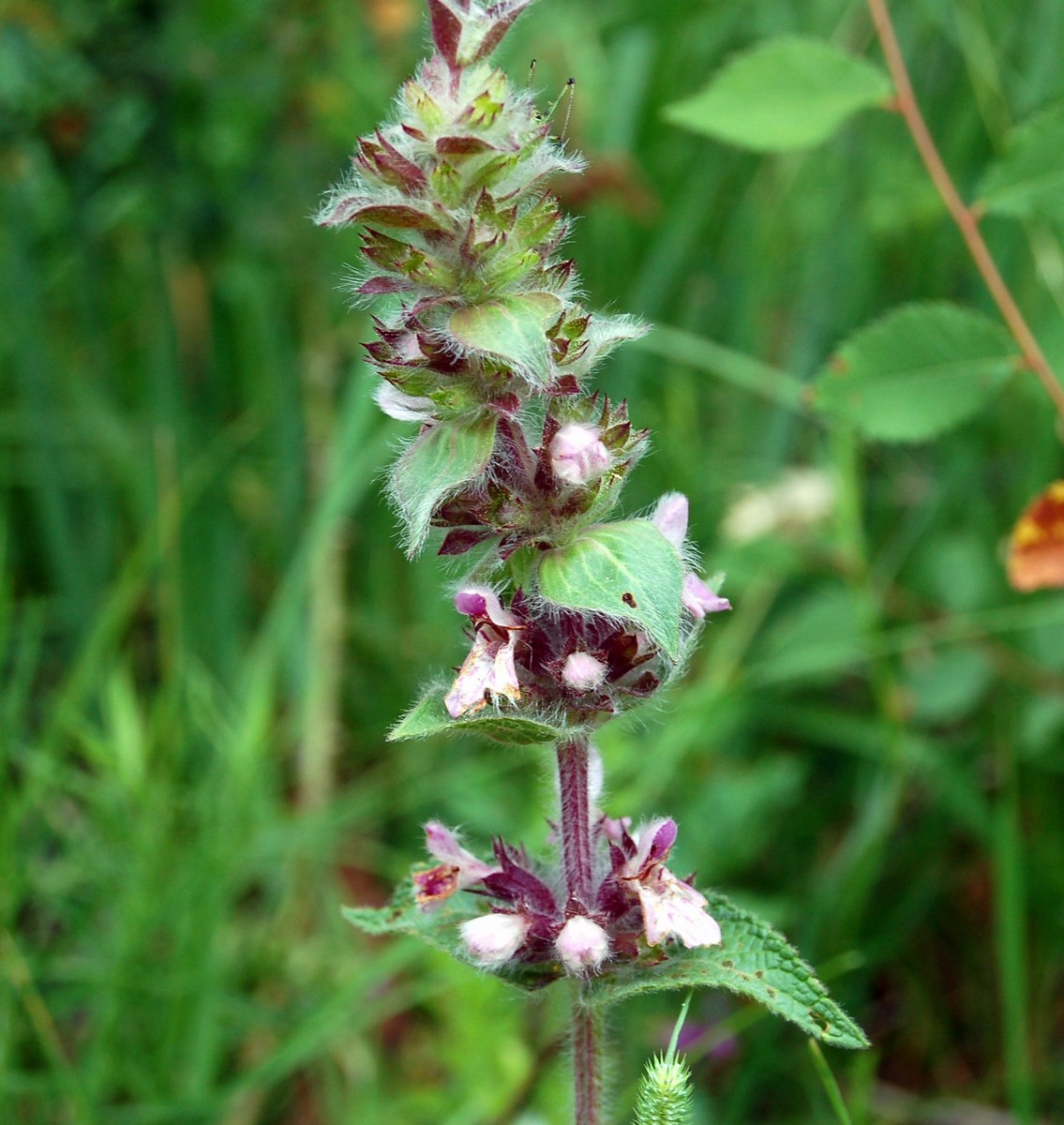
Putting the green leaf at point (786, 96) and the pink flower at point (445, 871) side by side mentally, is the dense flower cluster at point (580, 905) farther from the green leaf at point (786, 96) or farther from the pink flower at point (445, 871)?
the green leaf at point (786, 96)

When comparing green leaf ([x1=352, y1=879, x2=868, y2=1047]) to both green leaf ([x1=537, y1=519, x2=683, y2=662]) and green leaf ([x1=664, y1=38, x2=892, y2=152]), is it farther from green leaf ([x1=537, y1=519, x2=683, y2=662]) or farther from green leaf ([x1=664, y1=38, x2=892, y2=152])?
green leaf ([x1=664, y1=38, x2=892, y2=152])

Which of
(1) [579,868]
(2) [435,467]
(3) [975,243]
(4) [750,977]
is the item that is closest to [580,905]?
(1) [579,868]

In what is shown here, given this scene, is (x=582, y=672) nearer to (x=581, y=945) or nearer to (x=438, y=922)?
(x=581, y=945)

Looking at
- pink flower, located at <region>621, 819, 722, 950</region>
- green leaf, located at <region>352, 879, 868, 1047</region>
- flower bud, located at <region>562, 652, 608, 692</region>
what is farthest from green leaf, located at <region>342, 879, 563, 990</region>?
flower bud, located at <region>562, 652, 608, 692</region>

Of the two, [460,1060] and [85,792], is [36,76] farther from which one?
[460,1060]

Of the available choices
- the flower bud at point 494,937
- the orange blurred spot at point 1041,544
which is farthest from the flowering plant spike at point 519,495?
the orange blurred spot at point 1041,544

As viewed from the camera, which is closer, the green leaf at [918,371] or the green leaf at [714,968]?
the green leaf at [714,968]
